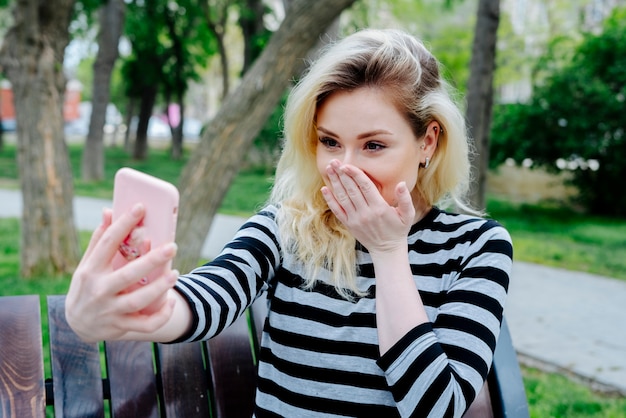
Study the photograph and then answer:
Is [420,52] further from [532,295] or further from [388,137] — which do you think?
[532,295]

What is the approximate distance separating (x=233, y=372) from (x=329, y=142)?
0.83m

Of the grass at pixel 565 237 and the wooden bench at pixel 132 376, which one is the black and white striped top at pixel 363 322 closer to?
the wooden bench at pixel 132 376

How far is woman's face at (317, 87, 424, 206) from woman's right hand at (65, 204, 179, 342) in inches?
24.7

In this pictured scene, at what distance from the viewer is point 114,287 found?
1200 mm

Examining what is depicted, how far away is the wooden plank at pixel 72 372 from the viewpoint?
6.71ft

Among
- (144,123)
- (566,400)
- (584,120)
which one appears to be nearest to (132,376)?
(566,400)

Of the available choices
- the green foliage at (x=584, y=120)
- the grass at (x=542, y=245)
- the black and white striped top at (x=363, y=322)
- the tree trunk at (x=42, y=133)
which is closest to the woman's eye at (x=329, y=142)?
the black and white striped top at (x=363, y=322)

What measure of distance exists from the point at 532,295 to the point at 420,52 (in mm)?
5294

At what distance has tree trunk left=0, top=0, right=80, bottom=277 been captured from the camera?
574 cm

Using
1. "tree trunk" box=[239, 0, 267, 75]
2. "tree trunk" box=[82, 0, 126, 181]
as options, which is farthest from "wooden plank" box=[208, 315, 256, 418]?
"tree trunk" box=[239, 0, 267, 75]

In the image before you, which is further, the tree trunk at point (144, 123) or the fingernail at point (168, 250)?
the tree trunk at point (144, 123)

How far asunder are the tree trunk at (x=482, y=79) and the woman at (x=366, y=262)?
5.25 m

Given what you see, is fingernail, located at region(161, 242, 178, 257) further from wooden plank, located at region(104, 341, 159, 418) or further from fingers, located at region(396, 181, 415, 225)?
wooden plank, located at region(104, 341, 159, 418)

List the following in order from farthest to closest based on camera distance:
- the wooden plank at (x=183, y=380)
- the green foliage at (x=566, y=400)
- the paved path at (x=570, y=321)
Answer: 1. the paved path at (x=570, y=321)
2. the green foliage at (x=566, y=400)
3. the wooden plank at (x=183, y=380)
